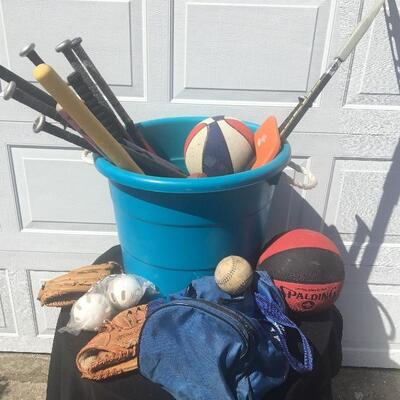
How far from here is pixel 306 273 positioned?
92cm

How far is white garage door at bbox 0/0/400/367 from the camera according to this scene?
112 centimetres

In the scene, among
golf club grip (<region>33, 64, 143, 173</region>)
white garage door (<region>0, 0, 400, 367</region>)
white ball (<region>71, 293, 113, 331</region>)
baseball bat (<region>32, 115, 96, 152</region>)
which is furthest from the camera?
white garage door (<region>0, 0, 400, 367</region>)

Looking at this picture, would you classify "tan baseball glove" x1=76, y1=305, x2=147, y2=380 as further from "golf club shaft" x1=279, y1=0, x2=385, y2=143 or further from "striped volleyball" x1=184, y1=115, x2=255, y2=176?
"golf club shaft" x1=279, y1=0, x2=385, y2=143

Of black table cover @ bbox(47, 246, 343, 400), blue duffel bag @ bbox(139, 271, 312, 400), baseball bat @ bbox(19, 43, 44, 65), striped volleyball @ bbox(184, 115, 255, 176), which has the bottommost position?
black table cover @ bbox(47, 246, 343, 400)

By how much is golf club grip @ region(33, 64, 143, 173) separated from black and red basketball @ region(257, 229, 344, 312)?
0.35m

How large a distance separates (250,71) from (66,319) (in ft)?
2.46

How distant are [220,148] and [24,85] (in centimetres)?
41

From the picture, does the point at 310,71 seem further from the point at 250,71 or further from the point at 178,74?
the point at 178,74

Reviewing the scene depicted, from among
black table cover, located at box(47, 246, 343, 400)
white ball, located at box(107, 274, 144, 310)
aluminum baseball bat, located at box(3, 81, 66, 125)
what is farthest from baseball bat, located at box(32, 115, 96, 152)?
black table cover, located at box(47, 246, 343, 400)

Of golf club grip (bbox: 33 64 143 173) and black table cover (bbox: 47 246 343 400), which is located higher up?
golf club grip (bbox: 33 64 143 173)

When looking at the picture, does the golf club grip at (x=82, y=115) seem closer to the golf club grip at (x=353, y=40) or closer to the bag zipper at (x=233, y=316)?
the bag zipper at (x=233, y=316)

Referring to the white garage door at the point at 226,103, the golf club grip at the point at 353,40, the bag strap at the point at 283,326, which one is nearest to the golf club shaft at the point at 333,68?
the golf club grip at the point at 353,40

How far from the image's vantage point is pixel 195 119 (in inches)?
44.2

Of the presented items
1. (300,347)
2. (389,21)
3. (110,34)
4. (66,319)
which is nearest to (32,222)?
(66,319)
